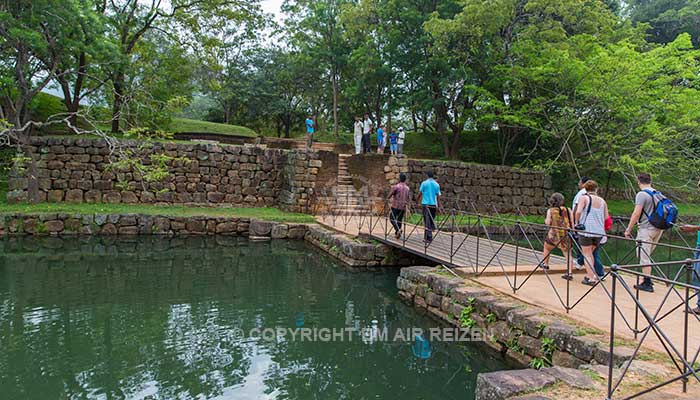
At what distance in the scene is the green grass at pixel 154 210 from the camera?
13.6m

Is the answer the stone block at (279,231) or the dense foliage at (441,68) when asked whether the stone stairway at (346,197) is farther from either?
the dense foliage at (441,68)

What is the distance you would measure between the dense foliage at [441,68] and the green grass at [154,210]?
8.90 ft

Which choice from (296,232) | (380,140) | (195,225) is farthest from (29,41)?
(380,140)

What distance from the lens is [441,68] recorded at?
20.1 metres

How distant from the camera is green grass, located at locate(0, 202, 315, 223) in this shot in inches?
536

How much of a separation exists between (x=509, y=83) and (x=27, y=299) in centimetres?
1845

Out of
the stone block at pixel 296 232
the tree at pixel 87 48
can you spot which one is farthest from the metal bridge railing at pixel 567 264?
the tree at pixel 87 48

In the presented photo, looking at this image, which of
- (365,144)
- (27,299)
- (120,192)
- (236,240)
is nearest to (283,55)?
(365,144)

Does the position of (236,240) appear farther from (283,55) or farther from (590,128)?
(283,55)

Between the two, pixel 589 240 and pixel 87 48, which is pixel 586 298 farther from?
pixel 87 48

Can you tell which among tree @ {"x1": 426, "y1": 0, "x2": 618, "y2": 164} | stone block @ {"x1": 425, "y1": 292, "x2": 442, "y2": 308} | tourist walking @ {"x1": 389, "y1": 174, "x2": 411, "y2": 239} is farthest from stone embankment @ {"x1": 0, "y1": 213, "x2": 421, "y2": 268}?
tree @ {"x1": 426, "y1": 0, "x2": 618, "y2": 164}

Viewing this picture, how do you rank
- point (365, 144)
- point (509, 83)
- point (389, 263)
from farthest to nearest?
point (509, 83) < point (365, 144) < point (389, 263)

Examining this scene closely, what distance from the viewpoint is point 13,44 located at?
13.4 m

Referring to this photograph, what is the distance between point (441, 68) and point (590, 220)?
15.0m
